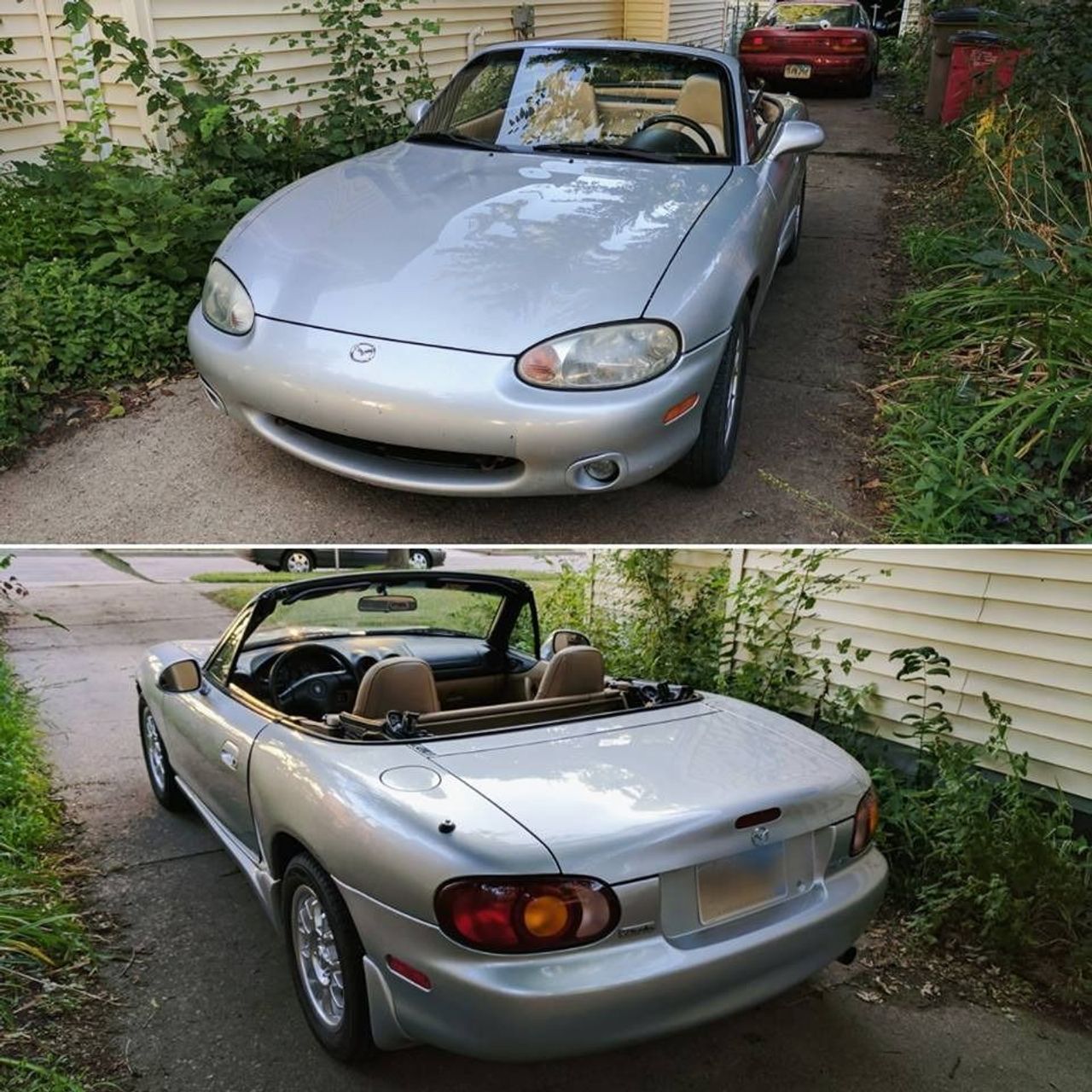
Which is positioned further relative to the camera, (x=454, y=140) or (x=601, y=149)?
(x=454, y=140)

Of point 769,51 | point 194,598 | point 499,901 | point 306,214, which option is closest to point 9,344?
point 306,214

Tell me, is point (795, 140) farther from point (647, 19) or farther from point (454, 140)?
point (647, 19)

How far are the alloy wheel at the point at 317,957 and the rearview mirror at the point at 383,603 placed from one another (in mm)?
1278

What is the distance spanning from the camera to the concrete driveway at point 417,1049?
9.74 ft

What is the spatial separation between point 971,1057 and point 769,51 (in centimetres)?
1577

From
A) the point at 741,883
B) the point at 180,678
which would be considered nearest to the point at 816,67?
the point at 180,678

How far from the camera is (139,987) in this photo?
3412 millimetres

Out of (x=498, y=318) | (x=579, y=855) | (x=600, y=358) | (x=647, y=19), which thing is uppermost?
(x=647, y=19)

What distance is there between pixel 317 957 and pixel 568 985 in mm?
974

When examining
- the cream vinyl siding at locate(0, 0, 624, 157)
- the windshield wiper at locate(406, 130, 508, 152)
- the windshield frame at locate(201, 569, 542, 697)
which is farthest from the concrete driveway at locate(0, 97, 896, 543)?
the cream vinyl siding at locate(0, 0, 624, 157)

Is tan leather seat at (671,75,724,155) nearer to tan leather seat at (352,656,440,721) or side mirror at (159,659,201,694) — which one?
tan leather seat at (352,656,440,721)

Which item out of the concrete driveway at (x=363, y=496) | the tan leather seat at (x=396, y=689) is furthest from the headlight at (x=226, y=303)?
the tan leather seat at (x=396, y=689)

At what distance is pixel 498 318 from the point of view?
3.46m

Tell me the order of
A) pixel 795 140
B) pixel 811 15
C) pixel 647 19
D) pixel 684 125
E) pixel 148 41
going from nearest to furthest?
pixel 795 140
pixel 684 125
pixel 148 41
pixel 647 19
pixel 811 15
